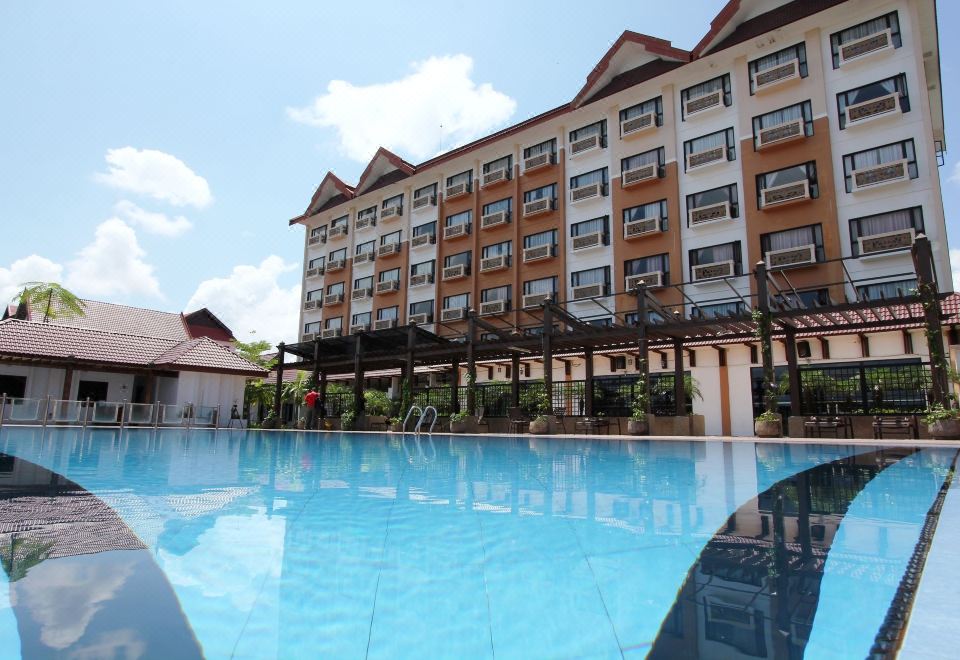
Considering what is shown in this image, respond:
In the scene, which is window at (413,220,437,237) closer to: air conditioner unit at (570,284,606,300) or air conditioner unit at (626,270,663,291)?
air conditioner unit at (570,284,606,300)

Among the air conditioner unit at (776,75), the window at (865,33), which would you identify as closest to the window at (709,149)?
the air conditioner unit at (776,75)

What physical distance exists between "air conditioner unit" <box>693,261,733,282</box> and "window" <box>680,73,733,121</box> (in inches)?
291

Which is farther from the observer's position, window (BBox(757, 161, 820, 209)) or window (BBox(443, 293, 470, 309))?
window (BBox(443, 293, 470, 309))

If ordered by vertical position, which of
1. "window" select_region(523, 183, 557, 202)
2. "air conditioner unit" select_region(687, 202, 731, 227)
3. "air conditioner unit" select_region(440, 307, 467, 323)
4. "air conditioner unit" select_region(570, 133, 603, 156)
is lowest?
"air conditioner unit" select_region(440, 307, 467, 323)

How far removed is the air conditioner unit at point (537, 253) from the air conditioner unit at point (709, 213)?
692cm

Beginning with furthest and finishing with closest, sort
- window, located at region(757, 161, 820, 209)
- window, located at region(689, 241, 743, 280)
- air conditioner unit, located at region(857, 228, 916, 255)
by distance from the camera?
window, located at region(689, 241, 743, 280) < window, located at region(757, 161, 820, 209) < air conditioner unit, located at region(857, 228, 916, 255)

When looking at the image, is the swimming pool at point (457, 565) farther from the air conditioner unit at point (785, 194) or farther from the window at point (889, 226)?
the air conditioner unit at point (785, 194)

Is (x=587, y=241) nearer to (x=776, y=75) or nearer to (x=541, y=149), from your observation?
(x=541, y=149)

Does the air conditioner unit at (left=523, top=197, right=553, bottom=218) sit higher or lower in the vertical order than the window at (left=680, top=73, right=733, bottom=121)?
lower

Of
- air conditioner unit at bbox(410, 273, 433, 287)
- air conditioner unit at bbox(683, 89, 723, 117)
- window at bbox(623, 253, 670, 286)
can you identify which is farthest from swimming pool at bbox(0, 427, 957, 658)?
air conditioner unit at bbox(410, 273, 433, 287)

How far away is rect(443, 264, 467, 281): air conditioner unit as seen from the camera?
3166 centimetres

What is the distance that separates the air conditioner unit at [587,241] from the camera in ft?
89.7

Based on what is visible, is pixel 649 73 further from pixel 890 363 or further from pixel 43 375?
pixel 43 375

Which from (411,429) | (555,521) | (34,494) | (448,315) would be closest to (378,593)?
(555,521)
